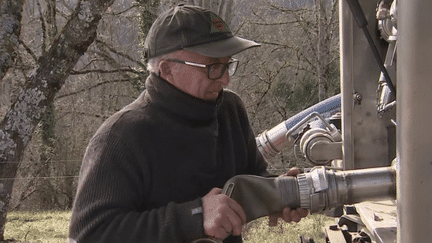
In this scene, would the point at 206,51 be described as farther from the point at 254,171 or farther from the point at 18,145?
the point at 18,145

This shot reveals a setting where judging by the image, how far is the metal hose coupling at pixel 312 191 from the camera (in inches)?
83.3

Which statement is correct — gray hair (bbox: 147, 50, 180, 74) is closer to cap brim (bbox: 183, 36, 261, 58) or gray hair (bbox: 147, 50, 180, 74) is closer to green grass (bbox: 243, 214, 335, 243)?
cap brim (bbox: 183, 36, 261, 58)

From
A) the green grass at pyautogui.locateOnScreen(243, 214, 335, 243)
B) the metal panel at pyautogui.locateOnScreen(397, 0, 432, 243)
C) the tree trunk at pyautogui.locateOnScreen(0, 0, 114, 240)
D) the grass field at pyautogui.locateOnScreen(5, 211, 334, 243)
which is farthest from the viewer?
the grass field at pyautogui.locateOnScreen(5, 211, 334, 243)

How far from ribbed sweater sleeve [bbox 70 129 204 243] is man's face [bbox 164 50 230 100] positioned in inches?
15.0

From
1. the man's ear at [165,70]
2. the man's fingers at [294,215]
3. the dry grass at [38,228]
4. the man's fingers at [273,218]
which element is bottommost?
the dry grass at [38,228]

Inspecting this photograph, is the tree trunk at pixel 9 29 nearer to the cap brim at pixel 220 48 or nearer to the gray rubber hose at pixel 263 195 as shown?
the cap brim at pixel 220 48

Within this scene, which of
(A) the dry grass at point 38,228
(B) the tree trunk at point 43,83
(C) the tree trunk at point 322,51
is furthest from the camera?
(C) the tree trunk at point 322,51

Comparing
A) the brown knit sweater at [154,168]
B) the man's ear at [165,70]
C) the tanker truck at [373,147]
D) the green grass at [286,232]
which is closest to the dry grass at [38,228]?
the green grass at [286,232]

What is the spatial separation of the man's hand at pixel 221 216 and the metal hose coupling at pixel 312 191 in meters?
0.16

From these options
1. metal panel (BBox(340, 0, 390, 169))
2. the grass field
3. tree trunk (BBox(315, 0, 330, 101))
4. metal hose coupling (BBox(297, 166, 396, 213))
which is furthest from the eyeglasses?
tree trunk (BBox(315, 0, 330, 101))

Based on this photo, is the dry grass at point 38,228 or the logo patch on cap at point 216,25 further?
the dry grass at point 38,228

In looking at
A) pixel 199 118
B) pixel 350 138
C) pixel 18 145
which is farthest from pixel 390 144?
pixel 18 145

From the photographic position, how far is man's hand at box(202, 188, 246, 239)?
190cm

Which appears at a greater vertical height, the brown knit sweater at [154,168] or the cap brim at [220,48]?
the cap brim at [220,48]
